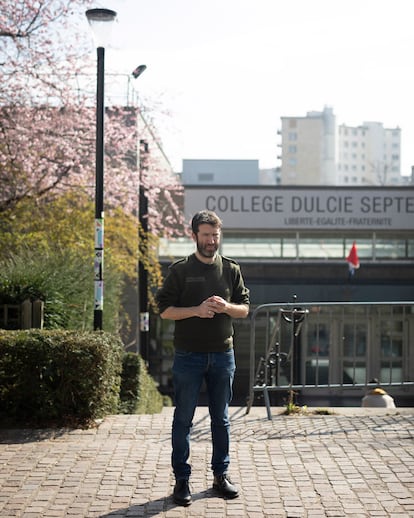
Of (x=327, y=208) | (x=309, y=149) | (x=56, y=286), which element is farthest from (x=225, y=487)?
(x=309, y=149)

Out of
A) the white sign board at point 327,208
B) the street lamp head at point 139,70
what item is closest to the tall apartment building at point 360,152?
the white sign board at point 327,208

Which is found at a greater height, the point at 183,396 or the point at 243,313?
the point at 243,313

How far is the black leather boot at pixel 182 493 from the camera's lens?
5.27 m

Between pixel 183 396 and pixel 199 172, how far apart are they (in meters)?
114

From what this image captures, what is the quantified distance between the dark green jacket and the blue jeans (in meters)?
0.08

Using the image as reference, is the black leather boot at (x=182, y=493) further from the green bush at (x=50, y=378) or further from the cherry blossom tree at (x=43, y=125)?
the cherry blossom tree at (x=43, y=125)

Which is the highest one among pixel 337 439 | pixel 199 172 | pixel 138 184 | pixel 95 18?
pixel 199 172

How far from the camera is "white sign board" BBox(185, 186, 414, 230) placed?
32000mm

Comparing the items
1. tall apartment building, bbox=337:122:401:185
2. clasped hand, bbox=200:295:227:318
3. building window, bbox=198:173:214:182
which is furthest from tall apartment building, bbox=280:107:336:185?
clasped hand, bbox=200:295:227:318

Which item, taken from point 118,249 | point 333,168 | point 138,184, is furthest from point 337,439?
point 333,168

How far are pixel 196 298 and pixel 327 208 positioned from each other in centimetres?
2726

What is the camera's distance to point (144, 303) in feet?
66.7

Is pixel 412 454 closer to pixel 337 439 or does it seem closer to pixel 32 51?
pixel 337 439

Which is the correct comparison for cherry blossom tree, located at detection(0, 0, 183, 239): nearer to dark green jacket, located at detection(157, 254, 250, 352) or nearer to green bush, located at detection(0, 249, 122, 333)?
green bush, located at detection(0, 249, 122, 333)
